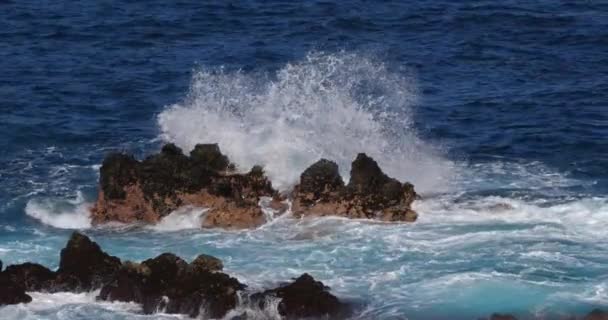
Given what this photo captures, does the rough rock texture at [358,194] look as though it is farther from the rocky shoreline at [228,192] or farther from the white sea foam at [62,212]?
the white sea foam at [62,212]

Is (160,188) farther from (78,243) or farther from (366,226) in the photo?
(366,226)

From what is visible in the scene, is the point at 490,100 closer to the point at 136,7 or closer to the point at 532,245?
the point at 532,245

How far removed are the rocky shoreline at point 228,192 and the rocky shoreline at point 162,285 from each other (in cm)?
549

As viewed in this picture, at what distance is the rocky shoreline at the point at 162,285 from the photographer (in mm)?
36656

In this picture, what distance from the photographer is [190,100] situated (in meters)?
55.4

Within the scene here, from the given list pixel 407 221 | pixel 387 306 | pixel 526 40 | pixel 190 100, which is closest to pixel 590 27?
pixel 526 40

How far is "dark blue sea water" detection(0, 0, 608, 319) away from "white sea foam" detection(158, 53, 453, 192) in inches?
4.0

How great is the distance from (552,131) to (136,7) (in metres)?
26.7

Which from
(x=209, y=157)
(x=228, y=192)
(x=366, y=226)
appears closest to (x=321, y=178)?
(x=366, y=226)

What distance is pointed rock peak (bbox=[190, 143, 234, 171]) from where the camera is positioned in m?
45.9

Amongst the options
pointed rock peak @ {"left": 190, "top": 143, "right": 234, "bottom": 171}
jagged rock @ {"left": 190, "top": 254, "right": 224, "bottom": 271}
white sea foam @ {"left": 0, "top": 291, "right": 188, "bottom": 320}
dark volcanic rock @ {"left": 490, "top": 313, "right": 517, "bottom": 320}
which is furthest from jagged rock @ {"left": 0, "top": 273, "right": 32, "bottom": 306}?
dark volcanic rock @ {"left": 490, "top": 313, "right": 517, "bottom": 320}

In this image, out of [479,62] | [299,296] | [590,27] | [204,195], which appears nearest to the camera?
[299,296]

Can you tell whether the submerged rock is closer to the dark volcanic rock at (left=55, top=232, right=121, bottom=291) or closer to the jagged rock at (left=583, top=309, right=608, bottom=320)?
the dark volcanic rock at (left=55, top=232, right=121, bottom=291)

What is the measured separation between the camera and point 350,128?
5234 centimetres
